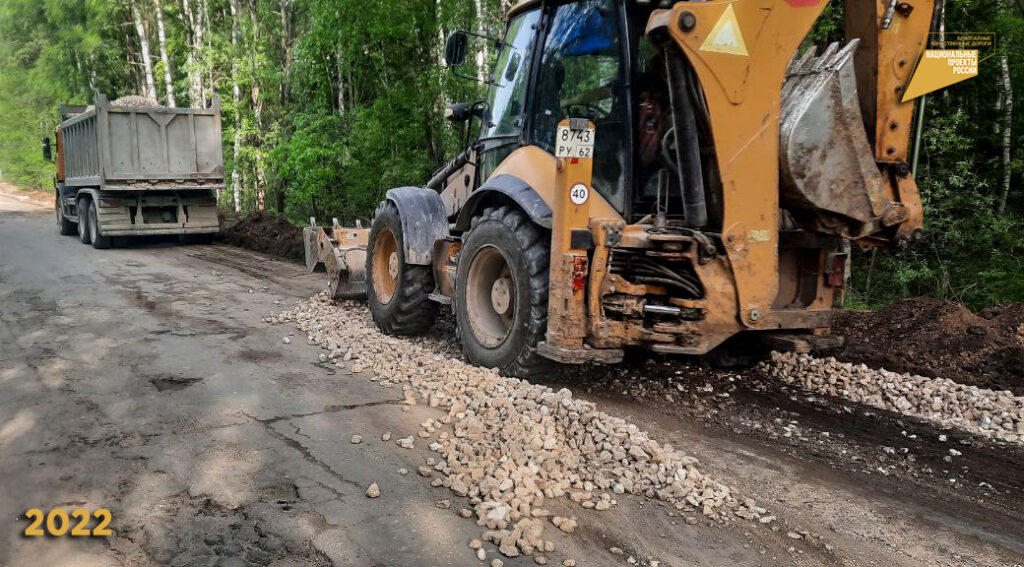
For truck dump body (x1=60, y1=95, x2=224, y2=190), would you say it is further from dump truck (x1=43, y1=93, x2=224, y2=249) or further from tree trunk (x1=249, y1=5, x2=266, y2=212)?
tree trunk (x1=249, y1=5, x2=266, y2=212)

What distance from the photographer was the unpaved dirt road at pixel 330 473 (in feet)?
10.2

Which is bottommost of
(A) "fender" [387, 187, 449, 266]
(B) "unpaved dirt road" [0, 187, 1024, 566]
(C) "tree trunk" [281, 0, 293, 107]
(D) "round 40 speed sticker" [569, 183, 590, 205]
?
(B) "unpaved dirt road" [0, 187, 1024, 566]

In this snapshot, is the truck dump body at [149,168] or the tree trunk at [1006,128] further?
the truck dump body at [149,168]

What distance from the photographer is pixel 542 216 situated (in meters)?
5.00

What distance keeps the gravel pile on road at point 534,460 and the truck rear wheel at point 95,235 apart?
1176 cm

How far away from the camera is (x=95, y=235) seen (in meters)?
14.5

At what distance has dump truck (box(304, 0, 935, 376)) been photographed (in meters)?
4.39

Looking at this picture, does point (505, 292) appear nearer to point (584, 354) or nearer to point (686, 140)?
point (584, 354)

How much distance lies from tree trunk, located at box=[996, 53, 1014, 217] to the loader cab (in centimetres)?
705

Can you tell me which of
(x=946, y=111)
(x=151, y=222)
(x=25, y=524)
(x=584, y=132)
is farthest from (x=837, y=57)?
(x=151, y=222)

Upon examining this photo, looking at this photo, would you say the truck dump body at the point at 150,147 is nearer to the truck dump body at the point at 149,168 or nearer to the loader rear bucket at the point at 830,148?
the truck dump body at the point at 149,168

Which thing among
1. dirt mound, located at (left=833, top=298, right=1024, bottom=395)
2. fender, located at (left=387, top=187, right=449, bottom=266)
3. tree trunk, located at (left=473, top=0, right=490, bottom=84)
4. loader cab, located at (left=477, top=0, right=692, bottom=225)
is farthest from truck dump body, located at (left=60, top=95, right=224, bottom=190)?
dirt mound, located at (left=833, top=298, right=1024, bottom=395)

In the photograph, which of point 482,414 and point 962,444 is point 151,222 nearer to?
point 482,414

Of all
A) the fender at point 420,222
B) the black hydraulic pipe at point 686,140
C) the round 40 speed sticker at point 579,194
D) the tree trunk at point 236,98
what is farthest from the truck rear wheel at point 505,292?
the tree trunk at point 236,98
